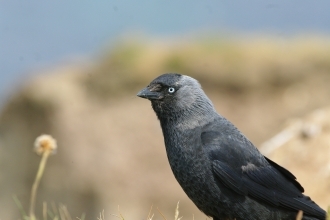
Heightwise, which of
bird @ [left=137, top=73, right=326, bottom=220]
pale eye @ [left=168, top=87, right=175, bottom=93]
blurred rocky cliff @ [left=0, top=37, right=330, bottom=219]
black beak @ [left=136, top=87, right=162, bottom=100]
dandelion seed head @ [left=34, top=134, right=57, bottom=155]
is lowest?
dandelion seed head @ [left=34, top=134, right=57, bottom=155]

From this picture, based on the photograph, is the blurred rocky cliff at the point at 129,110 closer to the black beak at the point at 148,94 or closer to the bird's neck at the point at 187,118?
the bird's neck at the point at 187,118

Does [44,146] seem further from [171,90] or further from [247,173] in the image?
[247,173]

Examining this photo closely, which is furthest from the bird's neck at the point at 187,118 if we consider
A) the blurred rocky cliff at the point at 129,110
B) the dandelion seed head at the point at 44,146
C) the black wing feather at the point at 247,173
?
the blurred rocky cliff at the point at 129,110

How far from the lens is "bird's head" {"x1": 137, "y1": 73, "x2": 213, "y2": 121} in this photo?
6766mm

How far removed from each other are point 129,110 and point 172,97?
10.8 metres

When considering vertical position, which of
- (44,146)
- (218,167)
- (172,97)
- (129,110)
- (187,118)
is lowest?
(44,146)

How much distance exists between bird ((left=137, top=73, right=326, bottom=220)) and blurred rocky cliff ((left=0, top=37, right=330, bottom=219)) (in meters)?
9.44

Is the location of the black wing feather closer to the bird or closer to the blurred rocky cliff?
the bird

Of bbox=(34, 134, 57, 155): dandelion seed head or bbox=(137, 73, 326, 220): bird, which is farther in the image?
bbox=(137, 73, 326, 220): bird

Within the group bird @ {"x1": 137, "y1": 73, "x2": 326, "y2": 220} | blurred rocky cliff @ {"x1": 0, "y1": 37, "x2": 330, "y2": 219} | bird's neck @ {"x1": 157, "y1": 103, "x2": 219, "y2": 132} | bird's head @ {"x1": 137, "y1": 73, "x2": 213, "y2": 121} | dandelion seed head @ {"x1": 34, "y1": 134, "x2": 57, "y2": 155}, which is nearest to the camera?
dandelion seed head @ {"x1": 34, "y1": 134, "x2": 57, "y2": 155}

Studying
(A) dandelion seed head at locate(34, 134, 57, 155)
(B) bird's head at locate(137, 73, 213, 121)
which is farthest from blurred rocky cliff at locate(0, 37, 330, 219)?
(A) dandelion seed head at locate(34, 134, 57, 155)

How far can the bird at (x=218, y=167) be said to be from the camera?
622 cm

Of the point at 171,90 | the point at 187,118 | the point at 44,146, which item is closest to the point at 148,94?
the point at 171,90

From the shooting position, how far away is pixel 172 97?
683cm
